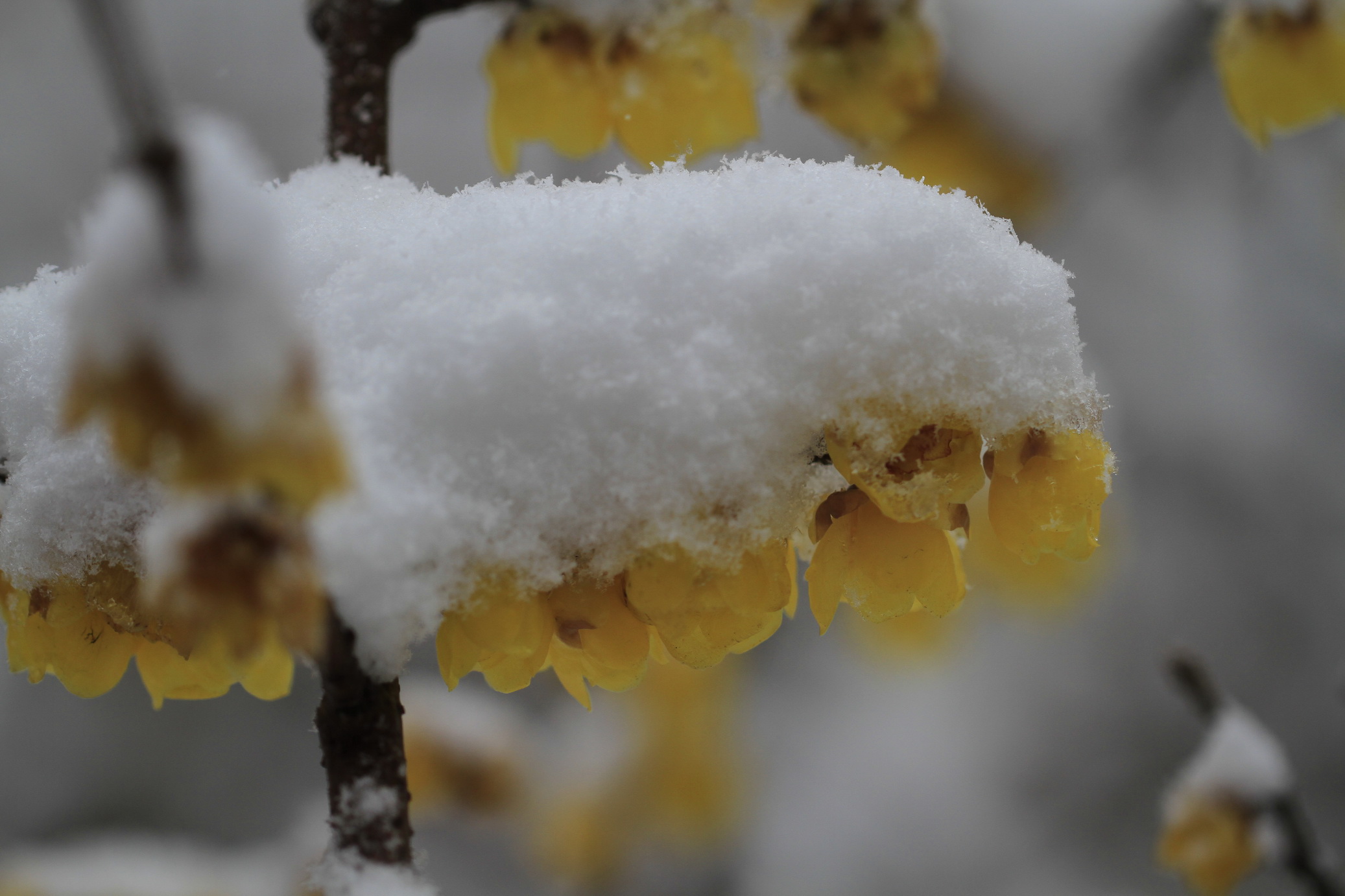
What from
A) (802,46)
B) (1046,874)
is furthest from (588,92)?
(1046,874)

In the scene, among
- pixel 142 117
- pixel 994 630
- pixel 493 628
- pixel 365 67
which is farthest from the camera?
pixel 994 630

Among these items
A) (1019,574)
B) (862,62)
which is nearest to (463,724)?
(1019,574)

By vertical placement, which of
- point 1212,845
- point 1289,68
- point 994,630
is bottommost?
point 1212,845

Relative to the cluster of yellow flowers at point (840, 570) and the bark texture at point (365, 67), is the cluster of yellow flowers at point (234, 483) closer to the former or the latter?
the cluster of yellow flowers at point (840, 570)

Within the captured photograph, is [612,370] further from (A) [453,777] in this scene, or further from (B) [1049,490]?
(A) [453,777]

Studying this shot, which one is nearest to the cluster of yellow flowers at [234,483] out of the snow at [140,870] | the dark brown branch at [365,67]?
the dark brown branch at [365,67]

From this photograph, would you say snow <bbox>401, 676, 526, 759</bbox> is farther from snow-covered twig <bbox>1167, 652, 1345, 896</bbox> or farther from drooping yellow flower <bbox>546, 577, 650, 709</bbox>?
drooping yellow flower <bbox>546, 577, 650, 709</bbox>
